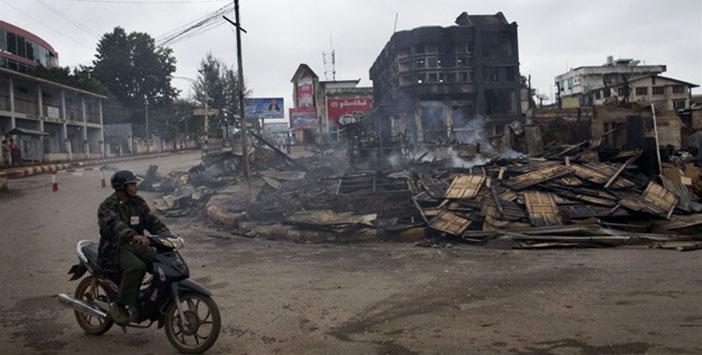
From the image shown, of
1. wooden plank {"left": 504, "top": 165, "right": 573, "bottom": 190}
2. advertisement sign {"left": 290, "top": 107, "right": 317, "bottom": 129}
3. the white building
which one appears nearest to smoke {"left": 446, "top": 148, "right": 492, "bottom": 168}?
wooden plank {"left": 504, "top": 165, "right": 573, "bottom": 190}

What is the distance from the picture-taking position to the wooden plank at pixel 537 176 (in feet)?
39.4

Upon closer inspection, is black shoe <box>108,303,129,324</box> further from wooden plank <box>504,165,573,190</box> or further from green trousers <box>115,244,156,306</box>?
wooden plank <box>504,165,573,190</box>

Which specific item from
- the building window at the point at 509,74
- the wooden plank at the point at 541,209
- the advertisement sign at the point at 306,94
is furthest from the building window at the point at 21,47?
the wooden plank at the point at 541,209

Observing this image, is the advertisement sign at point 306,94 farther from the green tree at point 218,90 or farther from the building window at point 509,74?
the building window at point 509,74

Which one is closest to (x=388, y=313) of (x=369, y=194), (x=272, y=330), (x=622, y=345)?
(x=272, y=330)

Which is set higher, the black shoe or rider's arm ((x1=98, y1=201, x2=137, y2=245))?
rider's arm ((x1=98, y1=201, x2=137, y2=245))

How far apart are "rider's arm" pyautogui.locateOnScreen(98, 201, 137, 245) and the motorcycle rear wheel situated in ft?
2.48

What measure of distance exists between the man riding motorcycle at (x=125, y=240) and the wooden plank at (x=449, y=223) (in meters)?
6.49

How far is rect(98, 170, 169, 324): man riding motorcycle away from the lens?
14.8ft

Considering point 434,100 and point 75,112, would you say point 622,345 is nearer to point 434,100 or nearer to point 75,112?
point 434,100

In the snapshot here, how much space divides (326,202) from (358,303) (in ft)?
22.6

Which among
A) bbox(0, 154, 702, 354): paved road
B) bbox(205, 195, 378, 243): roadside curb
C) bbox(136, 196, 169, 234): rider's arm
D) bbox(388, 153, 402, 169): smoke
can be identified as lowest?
bbox(0, 154, 702, 354): paved road

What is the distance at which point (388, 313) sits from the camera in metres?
5.50

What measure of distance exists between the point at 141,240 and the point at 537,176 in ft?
33.5
